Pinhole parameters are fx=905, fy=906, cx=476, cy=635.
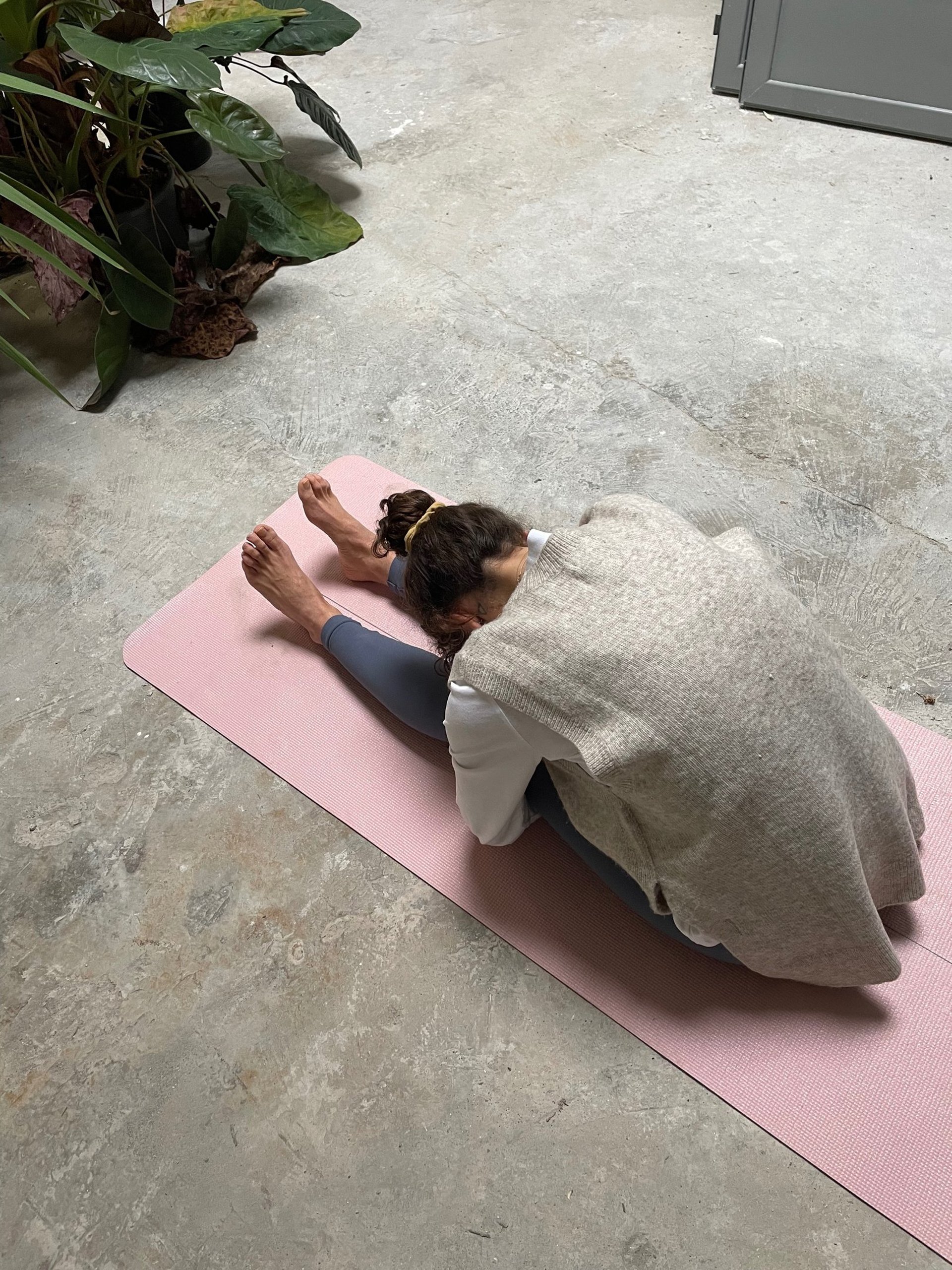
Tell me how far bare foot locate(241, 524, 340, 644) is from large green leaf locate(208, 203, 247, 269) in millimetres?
998

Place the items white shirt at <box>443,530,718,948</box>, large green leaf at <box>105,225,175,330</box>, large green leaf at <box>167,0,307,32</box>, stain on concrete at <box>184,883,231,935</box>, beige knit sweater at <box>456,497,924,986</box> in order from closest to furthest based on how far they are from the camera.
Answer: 1. beige knit sweater at <box>456,497,924,986</box>
2. white shirt at <box>443,530,718,948</box>
3. stain on concrete at <box>184,883,231,935</box>
4. large green leaf at <box>105,225,175,330</box>
5. large green leaf at <box>167,0,307,32</box>

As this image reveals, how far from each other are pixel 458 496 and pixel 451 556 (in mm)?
743

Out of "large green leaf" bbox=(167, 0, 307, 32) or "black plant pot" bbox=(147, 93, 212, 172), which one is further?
"black plant pot" bbox=(147, 93, 212, 172)

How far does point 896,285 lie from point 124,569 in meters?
1.90

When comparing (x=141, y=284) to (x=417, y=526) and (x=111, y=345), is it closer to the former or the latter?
(x=111, y=345)

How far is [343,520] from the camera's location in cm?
170

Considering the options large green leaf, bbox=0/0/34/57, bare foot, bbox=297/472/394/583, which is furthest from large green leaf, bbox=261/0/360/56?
bare foot, bbox=297/472/394/583

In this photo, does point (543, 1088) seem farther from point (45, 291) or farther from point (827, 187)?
point (827, 187)

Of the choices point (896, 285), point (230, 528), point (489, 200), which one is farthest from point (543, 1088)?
point (489, 200)

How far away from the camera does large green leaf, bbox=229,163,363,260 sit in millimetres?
2285

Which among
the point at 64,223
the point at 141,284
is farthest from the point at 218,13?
the point at 64,223

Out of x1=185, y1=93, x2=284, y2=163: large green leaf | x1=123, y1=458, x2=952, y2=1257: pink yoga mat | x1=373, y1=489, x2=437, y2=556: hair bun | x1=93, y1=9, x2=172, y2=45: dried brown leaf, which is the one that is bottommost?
x1=123, y1=458, x2=952, y2=1257: pink yoga mat

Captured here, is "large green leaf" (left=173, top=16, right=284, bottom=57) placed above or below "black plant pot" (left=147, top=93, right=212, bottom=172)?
above

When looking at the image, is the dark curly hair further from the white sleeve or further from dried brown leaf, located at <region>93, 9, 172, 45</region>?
dried brown leaf, located at <region>93, 9, 172, 45</region>
